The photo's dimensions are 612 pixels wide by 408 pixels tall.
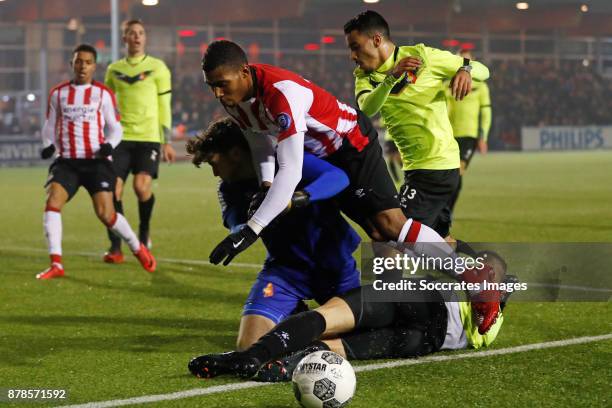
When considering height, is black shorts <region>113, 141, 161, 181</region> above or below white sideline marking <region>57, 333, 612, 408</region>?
above

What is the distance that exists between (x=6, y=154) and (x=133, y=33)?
67.8 feet

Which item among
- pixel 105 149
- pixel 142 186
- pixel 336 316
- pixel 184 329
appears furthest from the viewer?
pixel 142 186

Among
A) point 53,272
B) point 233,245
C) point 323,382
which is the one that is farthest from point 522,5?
point 323,382

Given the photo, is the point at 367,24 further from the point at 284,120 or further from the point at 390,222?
the point at 284,120

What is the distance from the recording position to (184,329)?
6500 millimetres

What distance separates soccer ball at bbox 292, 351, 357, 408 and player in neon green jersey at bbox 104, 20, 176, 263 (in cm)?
618

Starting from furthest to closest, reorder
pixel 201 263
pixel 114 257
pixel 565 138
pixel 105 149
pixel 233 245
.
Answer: pixel 565 138 → pixel 114 257 → pixel 201 263 → pixel 105 149 → pixel 233 245

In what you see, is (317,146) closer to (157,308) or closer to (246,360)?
(246,360)

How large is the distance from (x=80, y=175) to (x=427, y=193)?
141 inches

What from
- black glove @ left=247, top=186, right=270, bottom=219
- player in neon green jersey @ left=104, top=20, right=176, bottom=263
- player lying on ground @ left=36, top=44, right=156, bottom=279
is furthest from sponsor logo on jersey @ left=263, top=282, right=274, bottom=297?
player in neon green jersey @ left=104, top=20, right=176, bottom=263

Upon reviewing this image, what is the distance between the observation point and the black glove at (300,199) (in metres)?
5.15

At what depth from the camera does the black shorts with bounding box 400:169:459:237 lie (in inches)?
268

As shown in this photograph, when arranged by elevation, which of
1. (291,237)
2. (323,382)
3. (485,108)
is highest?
(485,108)

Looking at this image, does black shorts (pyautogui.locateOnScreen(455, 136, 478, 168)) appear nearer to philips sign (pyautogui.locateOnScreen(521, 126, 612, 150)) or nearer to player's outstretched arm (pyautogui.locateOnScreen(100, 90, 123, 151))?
player's outstretched arm (pyautogui.locateOnScreen(100, 90, 123, 151))
